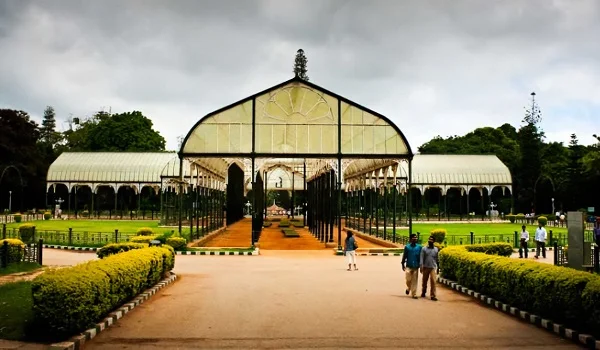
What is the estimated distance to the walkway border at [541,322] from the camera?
9.62 meters

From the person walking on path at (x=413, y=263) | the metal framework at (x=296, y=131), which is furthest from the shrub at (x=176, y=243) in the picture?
the person walking on path at (x=413, y=263)

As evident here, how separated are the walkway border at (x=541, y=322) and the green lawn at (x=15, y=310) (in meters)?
9.04

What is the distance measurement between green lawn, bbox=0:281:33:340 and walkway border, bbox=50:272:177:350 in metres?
0.90

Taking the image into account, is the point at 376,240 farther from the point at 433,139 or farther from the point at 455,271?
the point at 433,139

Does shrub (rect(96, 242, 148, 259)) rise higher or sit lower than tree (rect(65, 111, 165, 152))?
lower

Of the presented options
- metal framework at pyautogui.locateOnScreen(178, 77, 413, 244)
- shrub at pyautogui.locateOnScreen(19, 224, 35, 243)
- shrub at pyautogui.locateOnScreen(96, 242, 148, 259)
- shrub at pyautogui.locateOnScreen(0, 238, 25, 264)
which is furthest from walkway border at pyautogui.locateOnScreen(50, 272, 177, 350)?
shrub at pyautogui.locateOnScreen(19, 224, 35, 243)

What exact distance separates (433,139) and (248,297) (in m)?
89.3

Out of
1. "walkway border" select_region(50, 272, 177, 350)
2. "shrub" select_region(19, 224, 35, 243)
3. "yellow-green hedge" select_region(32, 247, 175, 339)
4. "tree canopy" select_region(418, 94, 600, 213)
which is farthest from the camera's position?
"tree canopy" select_region(418, 94, 600, 213)

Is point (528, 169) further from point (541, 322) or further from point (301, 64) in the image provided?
point (541, 322)

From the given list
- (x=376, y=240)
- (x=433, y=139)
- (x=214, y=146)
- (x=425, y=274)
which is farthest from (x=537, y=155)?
(x=425, y=274)

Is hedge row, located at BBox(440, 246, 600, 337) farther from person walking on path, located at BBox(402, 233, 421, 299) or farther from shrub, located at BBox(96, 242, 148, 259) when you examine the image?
shrub, located at BBox(96, 242, 148, 259)

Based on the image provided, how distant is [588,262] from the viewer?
1850 cm

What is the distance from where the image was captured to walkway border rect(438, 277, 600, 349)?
962 centimetres

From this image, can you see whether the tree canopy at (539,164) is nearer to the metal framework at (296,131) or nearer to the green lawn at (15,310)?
the metal framework at (296,131)
